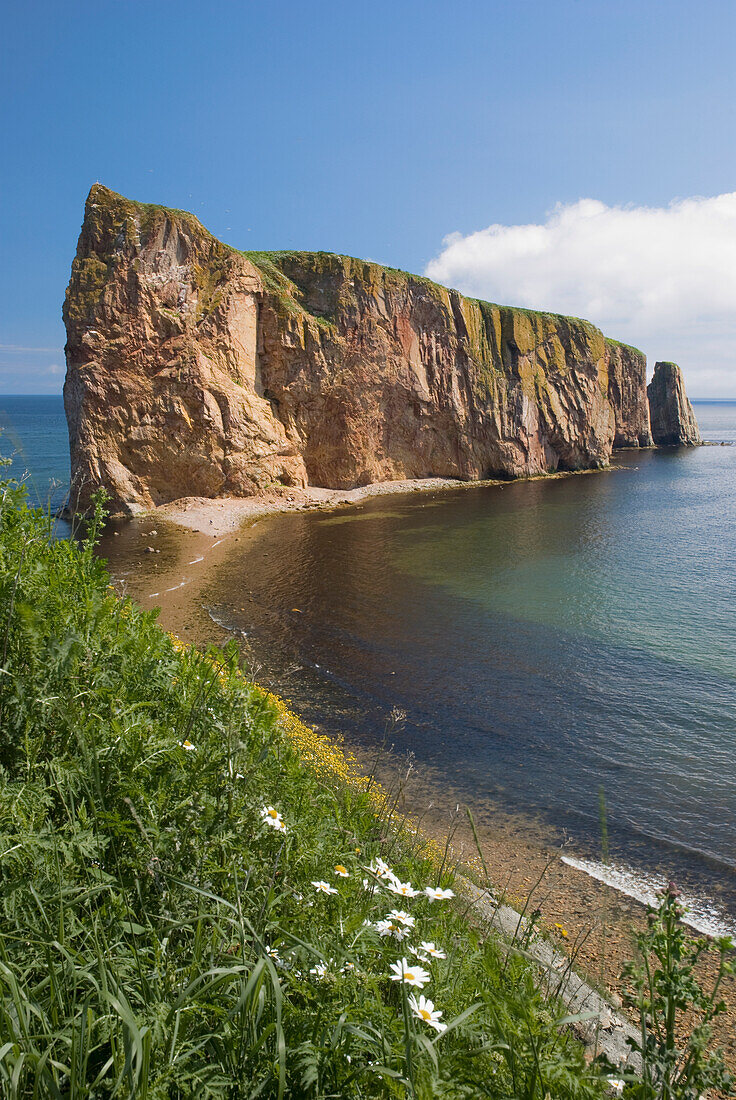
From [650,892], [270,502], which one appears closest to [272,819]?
[650,892]

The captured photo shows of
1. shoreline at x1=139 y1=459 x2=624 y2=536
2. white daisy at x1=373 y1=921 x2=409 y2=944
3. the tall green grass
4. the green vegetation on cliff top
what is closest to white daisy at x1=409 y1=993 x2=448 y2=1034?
the tall green grass

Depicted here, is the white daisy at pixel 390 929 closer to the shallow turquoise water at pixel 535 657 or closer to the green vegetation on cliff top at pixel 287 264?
the shallow turquoise water at pixel 535 657

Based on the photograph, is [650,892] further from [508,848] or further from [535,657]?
[535,657]

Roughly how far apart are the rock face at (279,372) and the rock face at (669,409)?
142ft

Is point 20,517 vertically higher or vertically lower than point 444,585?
higher

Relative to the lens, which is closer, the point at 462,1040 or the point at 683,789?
the point at 462,1040

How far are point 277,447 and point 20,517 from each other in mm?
40353

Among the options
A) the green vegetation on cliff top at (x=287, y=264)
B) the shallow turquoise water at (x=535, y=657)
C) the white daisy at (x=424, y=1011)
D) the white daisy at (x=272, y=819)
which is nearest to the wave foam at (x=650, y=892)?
the shallow turquoise water at (x=535, y=657)

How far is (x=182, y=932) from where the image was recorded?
2930 millimetres

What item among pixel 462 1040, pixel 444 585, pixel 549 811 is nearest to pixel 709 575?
pixel 444 585

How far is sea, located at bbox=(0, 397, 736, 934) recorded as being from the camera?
11.3 metres

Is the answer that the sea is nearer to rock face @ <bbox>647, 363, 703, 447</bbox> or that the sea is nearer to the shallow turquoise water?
the shallow turquoise water

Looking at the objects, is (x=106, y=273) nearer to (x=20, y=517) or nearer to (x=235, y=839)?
(x=20, y=517)

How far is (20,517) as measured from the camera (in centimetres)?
445
